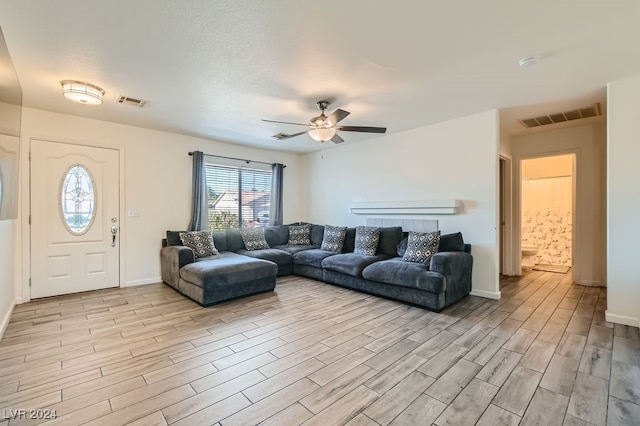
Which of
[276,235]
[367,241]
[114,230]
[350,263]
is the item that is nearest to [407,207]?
[367,241]

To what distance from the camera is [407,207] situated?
4.92 m

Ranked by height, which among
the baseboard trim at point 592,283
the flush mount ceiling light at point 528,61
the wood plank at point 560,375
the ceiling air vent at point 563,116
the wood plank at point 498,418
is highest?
the ceiling air vent at point 563,116

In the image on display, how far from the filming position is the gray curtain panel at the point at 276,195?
649 cm

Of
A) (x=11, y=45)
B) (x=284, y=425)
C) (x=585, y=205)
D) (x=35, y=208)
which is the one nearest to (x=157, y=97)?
(x=11, y=45)

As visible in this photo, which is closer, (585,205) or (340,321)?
(340,321)

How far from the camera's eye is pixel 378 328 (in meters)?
3.03

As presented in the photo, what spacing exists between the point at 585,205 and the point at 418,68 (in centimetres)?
407

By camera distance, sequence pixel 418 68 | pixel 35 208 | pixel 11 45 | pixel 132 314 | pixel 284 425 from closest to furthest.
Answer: pixel 284 425
pixel 11 45
pixel 418 68
pixel 132 314
pixel 35 208

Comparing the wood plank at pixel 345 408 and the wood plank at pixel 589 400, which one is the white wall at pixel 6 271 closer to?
the wood plank at pixel 345 408

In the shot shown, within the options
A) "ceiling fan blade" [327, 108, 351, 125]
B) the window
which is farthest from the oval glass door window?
"ceiling fan blade" [327, 108, 351, 125]

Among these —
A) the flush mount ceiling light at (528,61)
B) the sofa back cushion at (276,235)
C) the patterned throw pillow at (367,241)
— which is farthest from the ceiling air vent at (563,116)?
the sofa back cushion at (276,235)

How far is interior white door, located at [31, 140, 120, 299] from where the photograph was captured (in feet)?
13.1

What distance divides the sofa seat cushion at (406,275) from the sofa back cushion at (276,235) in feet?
8.22

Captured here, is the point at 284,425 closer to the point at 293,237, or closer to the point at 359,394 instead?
the point at 359,394
